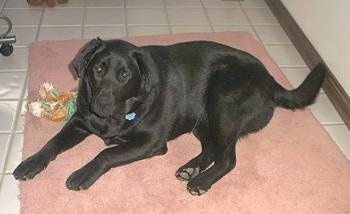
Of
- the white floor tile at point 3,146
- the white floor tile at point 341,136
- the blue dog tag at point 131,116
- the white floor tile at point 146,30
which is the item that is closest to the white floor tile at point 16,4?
the white floor tile at point 146,30

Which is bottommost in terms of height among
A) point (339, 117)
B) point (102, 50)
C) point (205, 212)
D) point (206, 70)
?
point (339, 117)

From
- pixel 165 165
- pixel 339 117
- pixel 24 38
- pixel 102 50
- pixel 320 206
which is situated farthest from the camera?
pixel 24 38

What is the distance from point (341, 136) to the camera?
241cm

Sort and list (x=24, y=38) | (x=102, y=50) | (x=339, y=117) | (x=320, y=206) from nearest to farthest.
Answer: (x=102, y=50), (x=320, y=206), (x=339, y=117), (x=24, y=38)

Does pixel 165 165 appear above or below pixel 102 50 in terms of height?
below

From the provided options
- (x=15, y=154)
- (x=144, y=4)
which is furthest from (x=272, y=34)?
(x=15, y=154)

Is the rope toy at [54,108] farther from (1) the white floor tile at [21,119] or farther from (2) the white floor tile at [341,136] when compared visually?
(2) the white floor tile at [341,136]

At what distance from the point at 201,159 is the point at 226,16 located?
1828 millimetres

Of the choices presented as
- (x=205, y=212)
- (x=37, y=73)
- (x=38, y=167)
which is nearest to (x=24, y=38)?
(x=37, y=73)

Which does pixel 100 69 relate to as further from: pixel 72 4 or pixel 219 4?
pixel 219 4

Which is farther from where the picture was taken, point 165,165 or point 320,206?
point 165,165

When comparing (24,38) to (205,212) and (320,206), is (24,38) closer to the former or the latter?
(205,212)

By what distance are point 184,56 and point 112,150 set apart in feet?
1.84

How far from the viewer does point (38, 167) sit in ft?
6.31
